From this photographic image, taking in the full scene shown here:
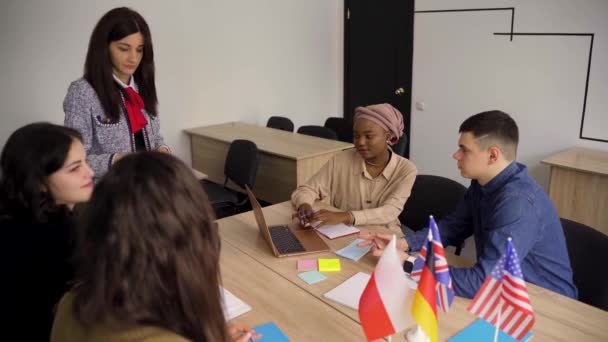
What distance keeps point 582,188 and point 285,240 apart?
7.99ft

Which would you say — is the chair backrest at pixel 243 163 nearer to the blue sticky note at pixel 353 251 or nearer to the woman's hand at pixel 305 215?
the woman's hand at pixel 305 215

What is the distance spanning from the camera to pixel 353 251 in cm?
182

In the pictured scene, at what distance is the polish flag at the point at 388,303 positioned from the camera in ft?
3.76

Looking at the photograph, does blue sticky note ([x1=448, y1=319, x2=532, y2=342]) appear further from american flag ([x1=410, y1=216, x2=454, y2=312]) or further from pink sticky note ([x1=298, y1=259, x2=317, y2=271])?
pink sticky note ([x1=298, y1=259, x2=317, y2=271])

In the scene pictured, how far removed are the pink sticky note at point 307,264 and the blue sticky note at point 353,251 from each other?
0.13 metres

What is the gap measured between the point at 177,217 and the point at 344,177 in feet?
5.30

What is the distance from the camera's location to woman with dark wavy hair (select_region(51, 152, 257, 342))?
0.79 m

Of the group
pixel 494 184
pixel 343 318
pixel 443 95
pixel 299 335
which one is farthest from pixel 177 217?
pixel 443 95

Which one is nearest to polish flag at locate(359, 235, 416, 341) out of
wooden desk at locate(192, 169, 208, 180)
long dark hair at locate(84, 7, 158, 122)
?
wooden desk at locate(192, 169, 208, 180)

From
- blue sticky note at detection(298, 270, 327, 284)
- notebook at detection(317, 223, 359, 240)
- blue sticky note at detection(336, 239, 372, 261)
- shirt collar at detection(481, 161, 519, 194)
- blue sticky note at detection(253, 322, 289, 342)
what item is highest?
shirt collar at detection(481, 161, 519, 194)

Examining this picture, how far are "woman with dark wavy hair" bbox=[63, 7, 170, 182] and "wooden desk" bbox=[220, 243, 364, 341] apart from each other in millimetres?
752

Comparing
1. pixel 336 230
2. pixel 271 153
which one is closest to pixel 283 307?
pixel 336 230

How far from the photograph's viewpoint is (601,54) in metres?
3.57

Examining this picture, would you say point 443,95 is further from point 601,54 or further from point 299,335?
point 299,335
